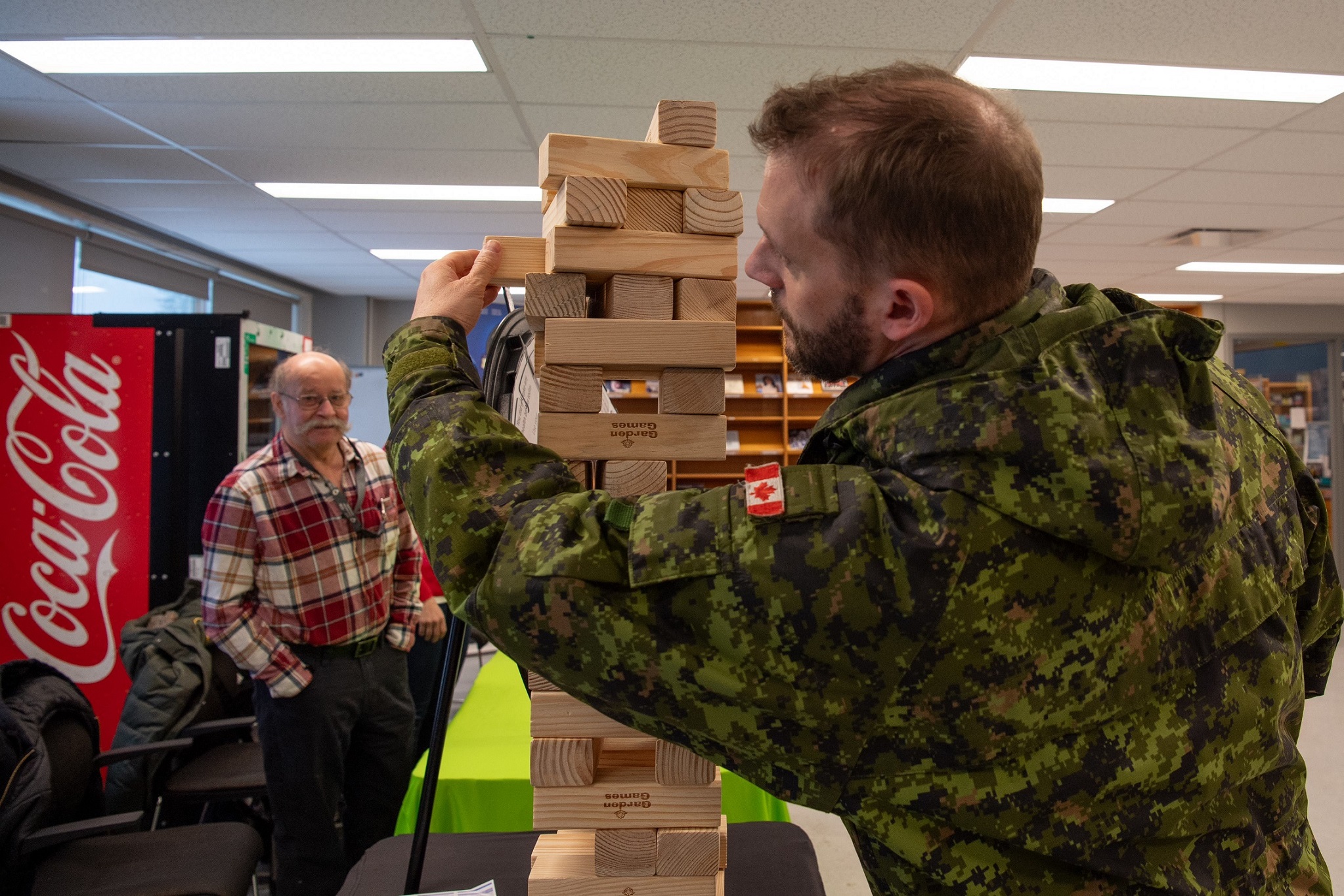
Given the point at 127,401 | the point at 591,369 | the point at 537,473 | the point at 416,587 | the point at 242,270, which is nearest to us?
the point at 537,473

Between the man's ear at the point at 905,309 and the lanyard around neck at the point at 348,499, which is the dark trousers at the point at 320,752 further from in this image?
the man's ear at the point at 905,309

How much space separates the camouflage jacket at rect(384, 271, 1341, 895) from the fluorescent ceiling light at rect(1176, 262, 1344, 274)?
717 centimetres

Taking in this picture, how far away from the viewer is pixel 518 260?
102cm

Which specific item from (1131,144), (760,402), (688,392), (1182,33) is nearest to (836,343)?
(688,392)

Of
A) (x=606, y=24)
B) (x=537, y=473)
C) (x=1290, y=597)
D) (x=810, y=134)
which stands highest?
(x=606, y=24)

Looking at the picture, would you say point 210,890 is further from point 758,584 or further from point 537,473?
point 758,584

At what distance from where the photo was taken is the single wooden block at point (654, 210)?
1024 millimetres

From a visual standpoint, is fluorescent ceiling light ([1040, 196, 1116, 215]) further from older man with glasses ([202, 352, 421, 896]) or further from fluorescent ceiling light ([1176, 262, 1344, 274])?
older man with glasses ([202, 352, 421, 896])

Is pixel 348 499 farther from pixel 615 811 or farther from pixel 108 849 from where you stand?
pixel 615 811

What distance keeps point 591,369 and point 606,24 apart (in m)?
2.23

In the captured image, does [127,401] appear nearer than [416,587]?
No

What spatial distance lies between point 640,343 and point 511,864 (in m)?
1.04

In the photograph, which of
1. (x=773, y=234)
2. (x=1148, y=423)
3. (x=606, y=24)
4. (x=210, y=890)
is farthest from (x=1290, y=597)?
(x=606, y=24)

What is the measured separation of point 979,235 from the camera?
2.35 ft
